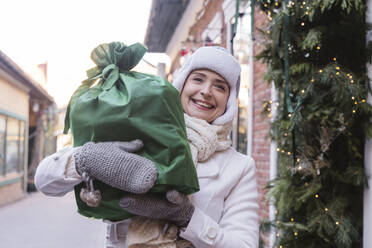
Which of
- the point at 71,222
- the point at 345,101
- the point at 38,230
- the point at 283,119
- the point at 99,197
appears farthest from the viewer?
the point at 71,222

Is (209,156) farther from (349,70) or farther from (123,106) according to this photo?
(349,70)

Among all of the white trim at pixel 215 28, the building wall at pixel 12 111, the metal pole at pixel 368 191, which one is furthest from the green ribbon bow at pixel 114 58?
the building wall at pixel 12 111

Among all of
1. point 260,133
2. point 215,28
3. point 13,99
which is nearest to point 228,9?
point 215,28

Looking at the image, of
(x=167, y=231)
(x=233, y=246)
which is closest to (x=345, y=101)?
(x=233, y=246)

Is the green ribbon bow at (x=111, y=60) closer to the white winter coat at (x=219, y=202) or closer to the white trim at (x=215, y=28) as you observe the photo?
the white winter coat at (x=219, y=202)

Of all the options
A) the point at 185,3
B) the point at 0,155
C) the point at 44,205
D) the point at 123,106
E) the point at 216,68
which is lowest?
the point at 44,205

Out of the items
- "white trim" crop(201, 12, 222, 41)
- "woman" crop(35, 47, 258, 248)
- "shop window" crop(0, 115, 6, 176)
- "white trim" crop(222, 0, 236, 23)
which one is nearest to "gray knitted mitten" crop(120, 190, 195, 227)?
"woman" crop(35, 47, 258, 248)

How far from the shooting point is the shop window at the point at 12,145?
540 inches

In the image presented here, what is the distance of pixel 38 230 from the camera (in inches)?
344

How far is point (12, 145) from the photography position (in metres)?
14.4

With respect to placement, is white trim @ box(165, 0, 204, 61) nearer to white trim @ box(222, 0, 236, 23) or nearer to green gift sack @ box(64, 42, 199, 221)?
white trim @ box(222, 0, 236, 23)

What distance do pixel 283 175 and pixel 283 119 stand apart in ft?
1.41

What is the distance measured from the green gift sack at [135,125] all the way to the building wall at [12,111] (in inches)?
479

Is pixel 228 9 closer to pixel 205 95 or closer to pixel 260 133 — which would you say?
pixel 260 133
